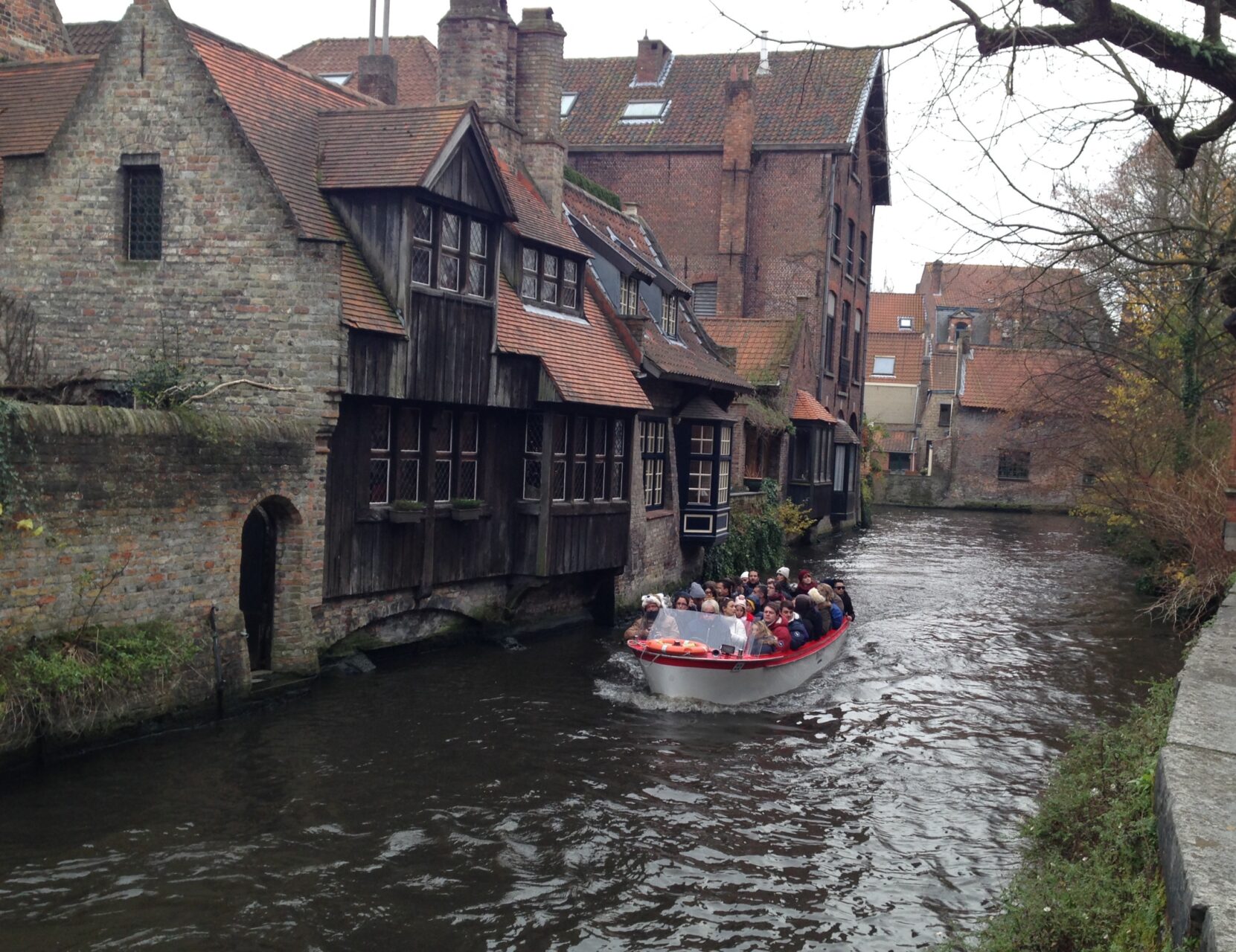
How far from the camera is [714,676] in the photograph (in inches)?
Result: 627

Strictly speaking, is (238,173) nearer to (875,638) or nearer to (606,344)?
(606,344)

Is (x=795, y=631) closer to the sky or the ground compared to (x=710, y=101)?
closer to the ground

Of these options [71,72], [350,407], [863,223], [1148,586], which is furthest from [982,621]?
[863,223]

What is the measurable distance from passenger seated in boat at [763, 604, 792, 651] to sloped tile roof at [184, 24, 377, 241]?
26.5 ft

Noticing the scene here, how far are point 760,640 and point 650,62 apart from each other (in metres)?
29.9

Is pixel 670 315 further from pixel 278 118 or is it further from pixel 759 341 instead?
pixel 278 118

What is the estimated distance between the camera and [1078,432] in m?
33.9

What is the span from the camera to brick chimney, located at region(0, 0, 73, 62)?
19891 millimetres

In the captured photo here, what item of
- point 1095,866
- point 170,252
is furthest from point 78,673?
point 1095,866

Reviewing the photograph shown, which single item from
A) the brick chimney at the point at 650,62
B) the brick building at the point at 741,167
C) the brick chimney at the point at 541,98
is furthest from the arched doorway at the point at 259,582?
the brick chimney at the point at 650,62

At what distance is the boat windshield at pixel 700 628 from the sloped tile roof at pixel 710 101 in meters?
25.3

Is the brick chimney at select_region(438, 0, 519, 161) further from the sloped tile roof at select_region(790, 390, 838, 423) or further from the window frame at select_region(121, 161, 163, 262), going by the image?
the sloped tile roof at select_region(790, 390, 838, 423)

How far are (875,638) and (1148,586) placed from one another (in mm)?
9119

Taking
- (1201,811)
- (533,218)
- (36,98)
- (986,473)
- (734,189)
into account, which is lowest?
(1201,811)
